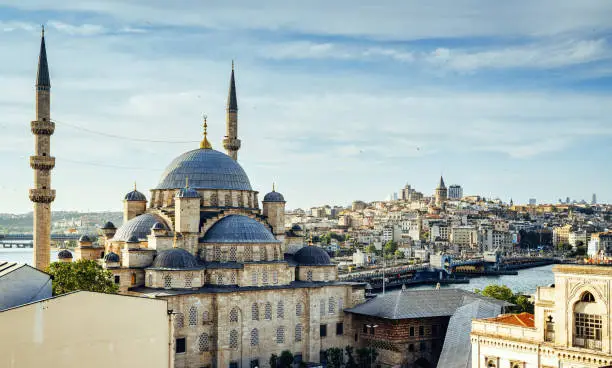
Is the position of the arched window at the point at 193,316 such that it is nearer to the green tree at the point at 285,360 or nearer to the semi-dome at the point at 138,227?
the green tree at the point at 285,360

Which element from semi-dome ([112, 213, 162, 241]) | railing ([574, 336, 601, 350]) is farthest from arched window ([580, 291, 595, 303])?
semi-dome ([112, 213, 162, 241])

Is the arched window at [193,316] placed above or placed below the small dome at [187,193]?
below

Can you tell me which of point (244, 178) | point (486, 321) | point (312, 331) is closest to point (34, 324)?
point (486, 321)

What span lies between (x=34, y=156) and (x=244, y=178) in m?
8.22

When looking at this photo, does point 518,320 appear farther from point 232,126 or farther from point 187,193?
point 232,126

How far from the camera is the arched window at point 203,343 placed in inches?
951

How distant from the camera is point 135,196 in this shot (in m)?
29.4

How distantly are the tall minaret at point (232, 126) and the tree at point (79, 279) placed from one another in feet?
38.4

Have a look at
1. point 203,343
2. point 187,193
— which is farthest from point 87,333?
point 187,193

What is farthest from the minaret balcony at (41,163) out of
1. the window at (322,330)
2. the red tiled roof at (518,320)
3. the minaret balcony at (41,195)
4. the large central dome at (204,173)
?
the red tiled roof at (518,320)

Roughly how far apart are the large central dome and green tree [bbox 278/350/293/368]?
23.7 feet

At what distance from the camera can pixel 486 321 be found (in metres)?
20.5

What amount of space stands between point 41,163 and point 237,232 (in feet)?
27.0

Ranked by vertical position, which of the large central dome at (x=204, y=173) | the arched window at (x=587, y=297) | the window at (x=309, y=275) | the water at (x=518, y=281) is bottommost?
the water at (x=518, y=281)
